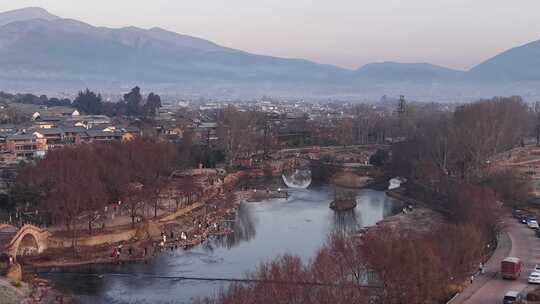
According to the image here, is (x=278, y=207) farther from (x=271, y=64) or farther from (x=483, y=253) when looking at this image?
(x=271, y=64)

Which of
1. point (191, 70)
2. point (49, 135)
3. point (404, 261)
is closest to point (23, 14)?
point (191, 70)

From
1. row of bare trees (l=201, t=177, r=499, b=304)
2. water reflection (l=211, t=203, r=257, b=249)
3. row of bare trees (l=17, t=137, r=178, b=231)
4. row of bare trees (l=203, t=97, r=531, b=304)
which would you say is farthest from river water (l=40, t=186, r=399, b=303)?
row of bare trees (l=201, t=177, r=499, b=304)

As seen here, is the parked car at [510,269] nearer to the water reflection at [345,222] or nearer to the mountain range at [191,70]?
the water reflection at [345,222]

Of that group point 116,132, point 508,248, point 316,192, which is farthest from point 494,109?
point 116,132

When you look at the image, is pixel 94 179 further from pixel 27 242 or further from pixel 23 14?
pixel 23 14

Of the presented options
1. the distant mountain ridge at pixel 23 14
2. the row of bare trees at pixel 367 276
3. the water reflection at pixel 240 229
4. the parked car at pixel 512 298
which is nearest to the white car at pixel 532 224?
the row of bare trees at pixel 367 276

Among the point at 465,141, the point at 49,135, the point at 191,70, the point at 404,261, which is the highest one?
the point at 191,70
